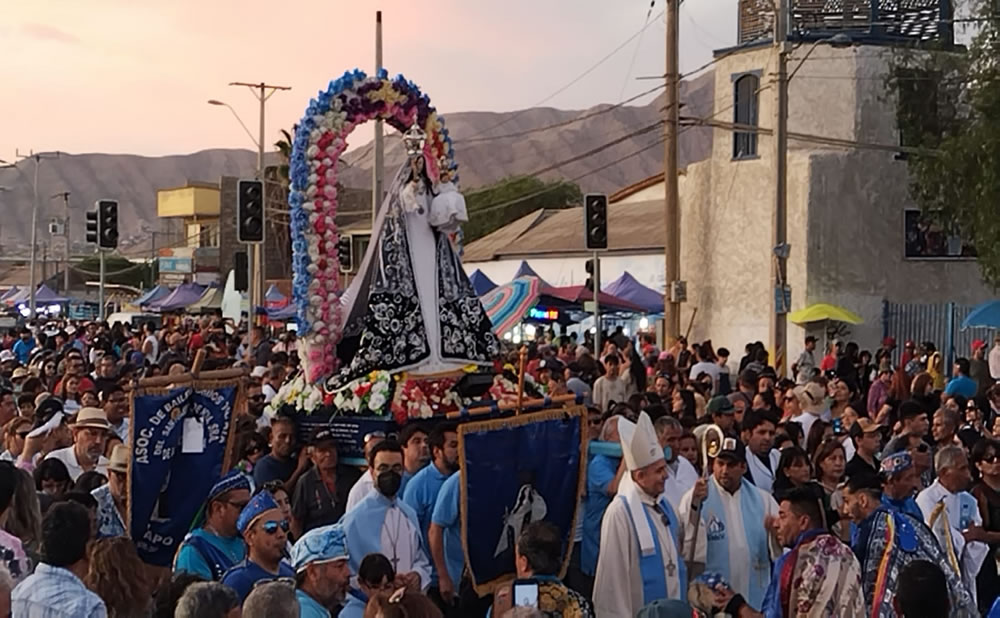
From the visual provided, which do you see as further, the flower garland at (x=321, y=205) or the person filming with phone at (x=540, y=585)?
the flower garland at (x=321, y=205)

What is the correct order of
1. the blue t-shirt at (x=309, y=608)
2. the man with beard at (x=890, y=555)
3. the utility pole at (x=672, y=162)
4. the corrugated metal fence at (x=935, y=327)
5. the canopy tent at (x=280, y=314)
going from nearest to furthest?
the blue t-shirt at (x=309, y=608) → the man with beard at (x=890, y=555) → the utility pole at (x=672, y=162) → the corrugated metal fence at (x=935, y=327) → the canopy tent at (x=280, y=314)

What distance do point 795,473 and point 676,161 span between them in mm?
17089

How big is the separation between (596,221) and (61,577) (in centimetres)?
1775

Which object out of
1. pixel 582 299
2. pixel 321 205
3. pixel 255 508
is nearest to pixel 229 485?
pixel 255 508

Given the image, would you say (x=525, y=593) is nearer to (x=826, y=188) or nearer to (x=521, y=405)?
(x=521, y=405)

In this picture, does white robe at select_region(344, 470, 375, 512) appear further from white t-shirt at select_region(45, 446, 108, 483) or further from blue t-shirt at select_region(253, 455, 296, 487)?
white t-shirt at select_region(45, 446, 108, 483)

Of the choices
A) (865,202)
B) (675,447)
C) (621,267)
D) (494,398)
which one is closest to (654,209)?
(621,267)

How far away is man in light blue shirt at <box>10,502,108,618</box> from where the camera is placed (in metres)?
5.47

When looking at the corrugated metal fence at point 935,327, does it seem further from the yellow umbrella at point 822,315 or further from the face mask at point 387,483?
the face mask at point 387,483

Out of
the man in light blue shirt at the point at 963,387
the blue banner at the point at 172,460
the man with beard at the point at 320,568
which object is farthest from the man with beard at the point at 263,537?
the man in light blue shirt at the point at 963,387

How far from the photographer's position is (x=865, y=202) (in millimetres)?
28375

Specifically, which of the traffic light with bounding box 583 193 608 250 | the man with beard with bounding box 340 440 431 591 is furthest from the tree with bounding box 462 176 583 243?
the man with beard with bounding box 340 440 431 591

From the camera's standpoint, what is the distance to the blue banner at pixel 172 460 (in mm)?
8453

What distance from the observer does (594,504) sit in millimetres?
9383
